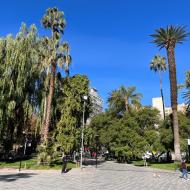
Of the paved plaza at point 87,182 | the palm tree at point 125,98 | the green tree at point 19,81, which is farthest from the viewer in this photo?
the palm tree at point 125,98

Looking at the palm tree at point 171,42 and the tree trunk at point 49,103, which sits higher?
the palm tree at point 171,42

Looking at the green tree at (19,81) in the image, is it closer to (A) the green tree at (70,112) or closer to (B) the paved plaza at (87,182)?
(A) the green tree at (70,112)

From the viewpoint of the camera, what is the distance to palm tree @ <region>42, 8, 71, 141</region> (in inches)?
1368

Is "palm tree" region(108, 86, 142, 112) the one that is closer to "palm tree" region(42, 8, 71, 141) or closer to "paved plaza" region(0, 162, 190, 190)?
"palm tree" region(42, 8, 71, 141)

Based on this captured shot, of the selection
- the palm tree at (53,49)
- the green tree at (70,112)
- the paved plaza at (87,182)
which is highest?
the palm tree at (53,49)

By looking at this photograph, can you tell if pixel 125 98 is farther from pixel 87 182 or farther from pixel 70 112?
pixel 87 182

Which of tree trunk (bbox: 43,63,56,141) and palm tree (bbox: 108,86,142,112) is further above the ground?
palm tree (bbox: 108,86,142,112)

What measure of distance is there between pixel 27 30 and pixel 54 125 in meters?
12.0

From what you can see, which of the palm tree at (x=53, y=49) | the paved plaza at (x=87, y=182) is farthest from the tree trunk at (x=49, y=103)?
the paved plaza at (x=87, y=182)

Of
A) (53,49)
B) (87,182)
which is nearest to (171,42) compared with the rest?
(53,49)

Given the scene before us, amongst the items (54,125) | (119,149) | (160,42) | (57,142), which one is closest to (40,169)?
(57,142)

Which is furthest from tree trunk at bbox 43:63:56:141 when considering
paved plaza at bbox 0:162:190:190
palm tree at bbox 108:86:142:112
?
palm tree at bbox 108:86:142:112

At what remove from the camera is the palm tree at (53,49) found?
3475cm

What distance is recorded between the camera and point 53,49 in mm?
36562
